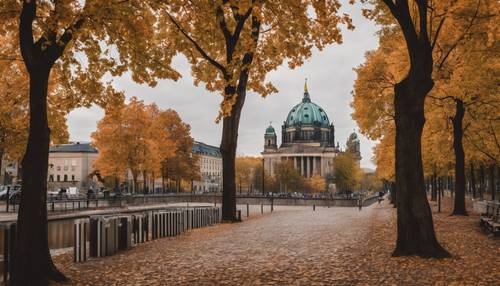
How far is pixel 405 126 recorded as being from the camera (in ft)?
38.2

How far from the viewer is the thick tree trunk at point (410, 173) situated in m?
11.3

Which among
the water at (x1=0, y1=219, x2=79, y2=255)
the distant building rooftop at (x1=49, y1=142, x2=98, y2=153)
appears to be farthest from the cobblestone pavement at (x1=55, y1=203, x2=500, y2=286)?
the distant building rooftop at (x1=49, y1=142, x2=98, y2=153)

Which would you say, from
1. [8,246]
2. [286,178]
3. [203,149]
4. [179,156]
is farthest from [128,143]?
[203,149]

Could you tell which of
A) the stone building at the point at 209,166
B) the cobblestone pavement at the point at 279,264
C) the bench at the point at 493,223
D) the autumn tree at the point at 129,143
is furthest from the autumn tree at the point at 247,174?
the cobblestone pavement at the point at 279,264

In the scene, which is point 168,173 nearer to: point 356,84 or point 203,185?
point 356,84

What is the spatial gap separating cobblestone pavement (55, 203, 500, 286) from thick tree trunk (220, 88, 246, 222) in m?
7.43

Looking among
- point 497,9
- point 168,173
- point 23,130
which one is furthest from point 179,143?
point 497,9

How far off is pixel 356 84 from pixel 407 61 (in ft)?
16.8

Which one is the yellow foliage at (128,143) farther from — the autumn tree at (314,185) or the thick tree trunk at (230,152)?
the autumn tree at (314,185)

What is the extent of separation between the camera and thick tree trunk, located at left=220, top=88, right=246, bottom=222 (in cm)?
2238

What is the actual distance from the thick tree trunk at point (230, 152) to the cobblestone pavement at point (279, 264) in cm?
743

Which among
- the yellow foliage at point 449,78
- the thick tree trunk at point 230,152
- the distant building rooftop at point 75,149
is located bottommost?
the thick tree trunk at point 230,152

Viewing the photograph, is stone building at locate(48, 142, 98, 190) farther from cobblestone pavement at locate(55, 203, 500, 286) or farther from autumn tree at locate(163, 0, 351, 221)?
cobblestone pavement at locate(55, 203, 500, 286)

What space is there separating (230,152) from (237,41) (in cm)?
522
